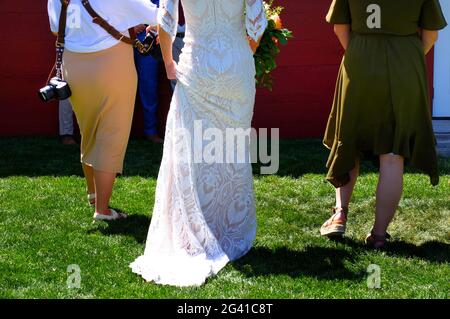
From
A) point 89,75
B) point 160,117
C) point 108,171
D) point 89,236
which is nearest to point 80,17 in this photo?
point 89,75

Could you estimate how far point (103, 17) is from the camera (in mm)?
6160

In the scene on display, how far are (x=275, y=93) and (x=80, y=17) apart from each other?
14.7 feet

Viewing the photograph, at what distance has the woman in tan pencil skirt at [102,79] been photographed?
6.17m

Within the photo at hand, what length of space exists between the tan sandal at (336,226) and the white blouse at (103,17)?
6.37ft

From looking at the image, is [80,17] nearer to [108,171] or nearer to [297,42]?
[108,171]

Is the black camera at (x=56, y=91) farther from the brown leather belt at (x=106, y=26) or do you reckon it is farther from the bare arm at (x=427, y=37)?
the bare arm at (x=427, y=37)

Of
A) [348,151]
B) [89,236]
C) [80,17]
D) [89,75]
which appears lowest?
[89,236]

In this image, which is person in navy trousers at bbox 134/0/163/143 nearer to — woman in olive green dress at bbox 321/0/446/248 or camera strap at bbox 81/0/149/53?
camera strap at bbox 81/0/149/53

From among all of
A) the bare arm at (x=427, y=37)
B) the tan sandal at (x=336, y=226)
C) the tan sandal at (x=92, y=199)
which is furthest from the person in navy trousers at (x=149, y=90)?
the bare arm at (x=427, y=37)

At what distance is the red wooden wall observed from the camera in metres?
10.2

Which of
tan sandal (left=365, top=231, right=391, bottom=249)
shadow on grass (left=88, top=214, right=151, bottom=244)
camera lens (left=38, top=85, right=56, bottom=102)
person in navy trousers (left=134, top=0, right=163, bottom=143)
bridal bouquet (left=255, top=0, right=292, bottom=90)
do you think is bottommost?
shadow on grass (left=88, top=214, right=151, bottom=244)

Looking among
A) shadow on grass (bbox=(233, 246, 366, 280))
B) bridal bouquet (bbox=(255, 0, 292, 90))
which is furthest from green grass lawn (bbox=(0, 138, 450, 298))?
bridal bouquet (bbox=(255, 0, 292, 90))

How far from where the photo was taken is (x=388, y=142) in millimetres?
5551

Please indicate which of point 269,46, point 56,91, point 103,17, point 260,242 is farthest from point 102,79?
point 260,242
